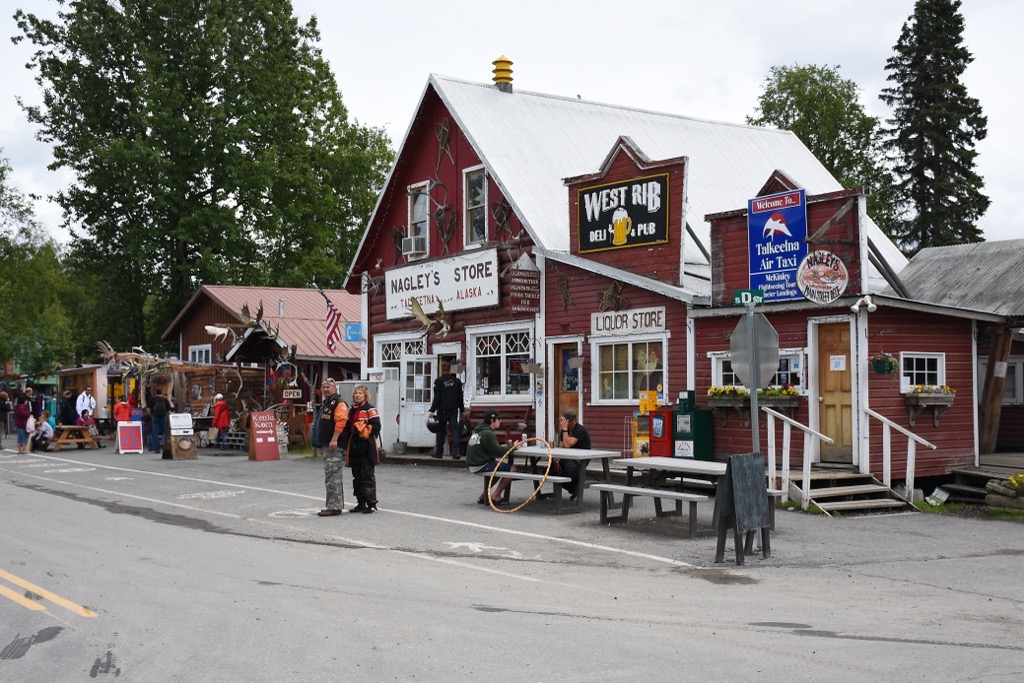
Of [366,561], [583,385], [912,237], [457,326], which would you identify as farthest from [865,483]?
[912,237]

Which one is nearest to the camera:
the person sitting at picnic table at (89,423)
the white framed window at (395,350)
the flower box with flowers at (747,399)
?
the flower box with flowers at (747,399)

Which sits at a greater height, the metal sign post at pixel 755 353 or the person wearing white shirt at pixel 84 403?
the metal sign post at pixel 755 353

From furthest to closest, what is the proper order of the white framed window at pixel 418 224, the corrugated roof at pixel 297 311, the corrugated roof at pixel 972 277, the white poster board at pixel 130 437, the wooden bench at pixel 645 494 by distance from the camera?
1. the corrugated roof at pixel 297 311
2. the white poster board at pixel 130 437
3. the white framed window at pixel 418 224
4. the corrugated roof at pixel 972 277
5. the wooden bench at pixel 645 494

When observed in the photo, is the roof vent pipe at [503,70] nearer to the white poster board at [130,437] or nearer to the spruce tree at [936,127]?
the white poster board at [130,437]

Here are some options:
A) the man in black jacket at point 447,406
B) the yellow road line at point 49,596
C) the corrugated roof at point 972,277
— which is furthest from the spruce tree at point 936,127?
the yellow road line at point 49,596

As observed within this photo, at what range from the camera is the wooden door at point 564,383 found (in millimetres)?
22578

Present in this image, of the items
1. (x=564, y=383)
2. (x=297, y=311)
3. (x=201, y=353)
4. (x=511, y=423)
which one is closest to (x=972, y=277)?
→ (x=564, y=383)

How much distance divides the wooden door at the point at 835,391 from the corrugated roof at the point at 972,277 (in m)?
2.89

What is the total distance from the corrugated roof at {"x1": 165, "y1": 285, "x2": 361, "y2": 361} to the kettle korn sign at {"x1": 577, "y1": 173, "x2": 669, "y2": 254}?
14.0m

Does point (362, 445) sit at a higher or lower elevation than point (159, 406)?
lower

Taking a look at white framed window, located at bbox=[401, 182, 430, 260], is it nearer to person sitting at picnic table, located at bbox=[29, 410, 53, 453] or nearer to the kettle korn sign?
the kettle korn sign

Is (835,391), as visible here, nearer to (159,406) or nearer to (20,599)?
(20,599)

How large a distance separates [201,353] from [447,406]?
69.9 feet

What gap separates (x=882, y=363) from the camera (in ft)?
56.9
